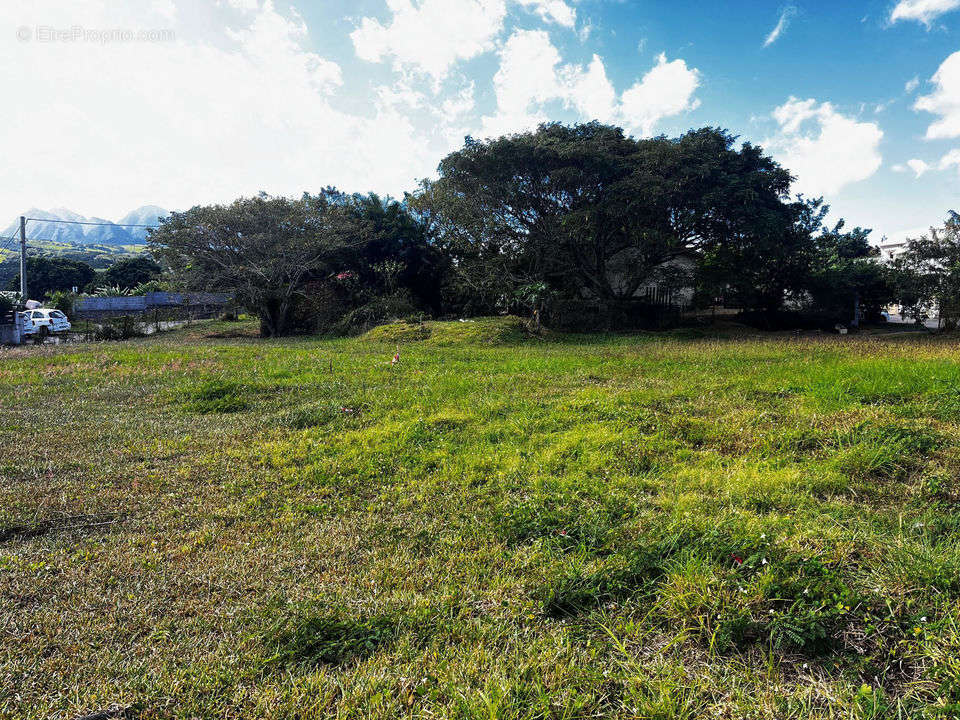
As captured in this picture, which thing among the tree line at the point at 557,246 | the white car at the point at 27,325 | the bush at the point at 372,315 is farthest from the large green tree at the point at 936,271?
the white car at the point at 27,325

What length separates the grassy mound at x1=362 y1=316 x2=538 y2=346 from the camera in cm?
1488

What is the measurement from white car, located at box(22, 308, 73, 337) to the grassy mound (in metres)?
14.2

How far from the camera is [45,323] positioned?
19891mm

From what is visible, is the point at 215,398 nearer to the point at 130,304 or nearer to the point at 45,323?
the point at 45,323

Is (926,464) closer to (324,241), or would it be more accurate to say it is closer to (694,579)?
(694,579)

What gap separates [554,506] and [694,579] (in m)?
1.08

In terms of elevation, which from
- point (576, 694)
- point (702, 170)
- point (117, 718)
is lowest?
point (117, 718)

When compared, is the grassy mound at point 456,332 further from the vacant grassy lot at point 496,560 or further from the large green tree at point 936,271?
the large green tree at point 936,271

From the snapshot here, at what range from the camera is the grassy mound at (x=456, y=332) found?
14.9 metres

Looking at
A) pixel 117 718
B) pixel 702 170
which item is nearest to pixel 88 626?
pixel 117 718

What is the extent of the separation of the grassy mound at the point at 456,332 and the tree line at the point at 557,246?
1321mm

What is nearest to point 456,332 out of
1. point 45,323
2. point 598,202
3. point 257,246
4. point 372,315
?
point 372,315

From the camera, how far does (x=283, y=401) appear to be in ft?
21.9

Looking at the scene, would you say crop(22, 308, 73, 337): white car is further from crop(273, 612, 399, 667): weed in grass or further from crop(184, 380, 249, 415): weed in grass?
crop(273, 612, 399, 667): weed in grass
